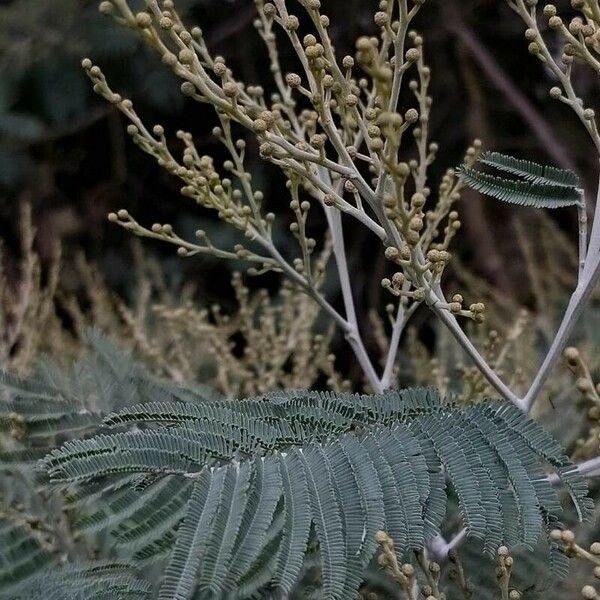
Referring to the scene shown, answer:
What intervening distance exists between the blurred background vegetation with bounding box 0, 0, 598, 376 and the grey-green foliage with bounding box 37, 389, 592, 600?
222 centimetres

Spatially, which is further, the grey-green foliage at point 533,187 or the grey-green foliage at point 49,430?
the grey-green foliage at point 49,430

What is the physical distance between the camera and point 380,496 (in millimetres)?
724

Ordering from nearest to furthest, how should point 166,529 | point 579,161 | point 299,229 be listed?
point 166,529 < point 299,229 < point 579,161

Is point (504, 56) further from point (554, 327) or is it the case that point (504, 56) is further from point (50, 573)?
point (50, 573)

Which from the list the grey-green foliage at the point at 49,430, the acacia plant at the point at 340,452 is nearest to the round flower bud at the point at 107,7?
the acacia plant at the point at 340,452

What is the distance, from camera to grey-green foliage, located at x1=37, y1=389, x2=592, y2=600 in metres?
0.69

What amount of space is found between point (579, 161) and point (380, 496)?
2830 mm

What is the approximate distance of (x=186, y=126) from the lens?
11.9 ft

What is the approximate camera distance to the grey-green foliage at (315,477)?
0.69 m

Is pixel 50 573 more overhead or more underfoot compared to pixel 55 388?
more underfoot

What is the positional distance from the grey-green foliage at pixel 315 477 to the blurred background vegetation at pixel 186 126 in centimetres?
222

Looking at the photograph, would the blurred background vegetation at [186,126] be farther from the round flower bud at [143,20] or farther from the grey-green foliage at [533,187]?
the round flower bud at [143,20]

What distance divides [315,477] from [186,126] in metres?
3.03

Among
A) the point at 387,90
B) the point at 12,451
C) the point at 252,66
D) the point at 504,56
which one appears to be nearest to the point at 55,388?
the point at 12,451
